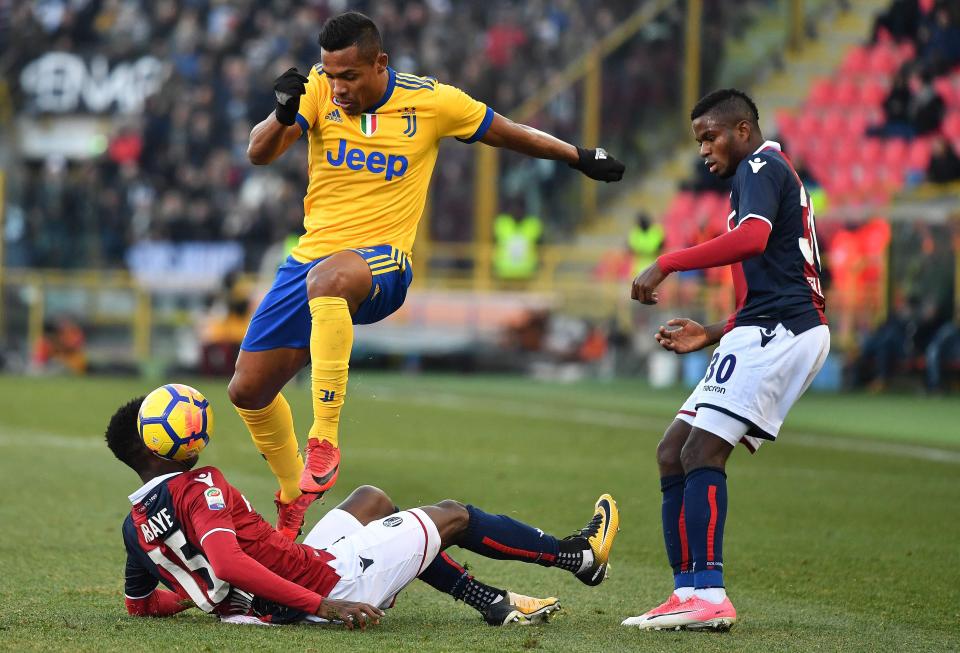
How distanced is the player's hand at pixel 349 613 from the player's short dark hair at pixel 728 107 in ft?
6.99

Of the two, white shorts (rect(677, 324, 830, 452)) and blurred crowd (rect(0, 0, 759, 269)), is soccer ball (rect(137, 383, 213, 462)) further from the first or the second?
blurred crowd (rect(0, 0, 759, 269))

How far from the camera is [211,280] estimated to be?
80.8ft

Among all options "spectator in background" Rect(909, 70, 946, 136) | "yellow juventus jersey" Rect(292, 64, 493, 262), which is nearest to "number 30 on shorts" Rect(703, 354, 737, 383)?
"yellow juventus jersey" Rect(292, 64, 493, 262)

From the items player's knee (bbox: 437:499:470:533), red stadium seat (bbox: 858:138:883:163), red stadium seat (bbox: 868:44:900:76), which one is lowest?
player's knee (bbox: 437:499:470:533)

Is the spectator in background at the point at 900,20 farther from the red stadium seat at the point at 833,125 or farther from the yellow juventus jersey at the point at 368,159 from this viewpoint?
the yellow juventus jersey at the point at 368,159

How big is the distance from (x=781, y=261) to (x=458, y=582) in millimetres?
1633

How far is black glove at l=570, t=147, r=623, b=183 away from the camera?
6516mm

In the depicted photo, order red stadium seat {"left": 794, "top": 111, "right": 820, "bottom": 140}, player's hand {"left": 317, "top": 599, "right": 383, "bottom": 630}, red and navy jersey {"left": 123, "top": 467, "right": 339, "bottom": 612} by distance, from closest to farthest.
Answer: red and navy jersey {"left": 123, "top": 467, "right": 339, "bottom": 612}, player's hand {"left": 317, "top": 599, "right": 383, "bottom": 630}, red stadium seat {"left": 794, "top": 111, "right": 820, "bottom": 140}

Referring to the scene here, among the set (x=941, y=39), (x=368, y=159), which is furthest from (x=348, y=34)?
(x=941, y=39)

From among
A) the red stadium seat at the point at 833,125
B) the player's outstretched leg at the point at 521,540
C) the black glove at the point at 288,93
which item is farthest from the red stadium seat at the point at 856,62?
the player's outstretched leg at the point at 521,540

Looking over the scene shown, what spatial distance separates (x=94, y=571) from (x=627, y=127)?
2030 centimetres

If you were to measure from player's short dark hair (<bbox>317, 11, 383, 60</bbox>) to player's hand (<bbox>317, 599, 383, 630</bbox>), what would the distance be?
236cm

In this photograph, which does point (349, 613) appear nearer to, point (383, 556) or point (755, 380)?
point (383, 556)

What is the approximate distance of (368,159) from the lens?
251 inches
